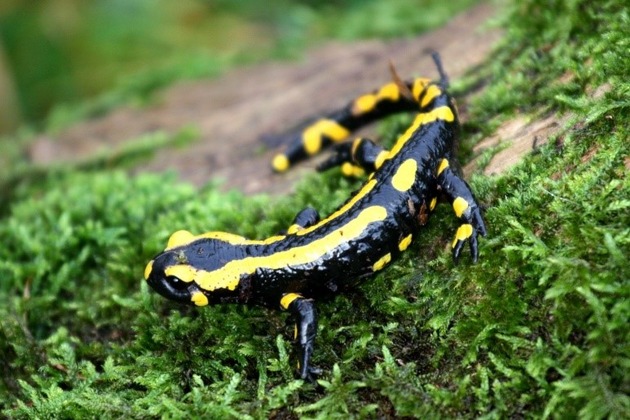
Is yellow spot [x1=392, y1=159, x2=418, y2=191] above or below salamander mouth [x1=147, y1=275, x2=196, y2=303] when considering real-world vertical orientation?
above

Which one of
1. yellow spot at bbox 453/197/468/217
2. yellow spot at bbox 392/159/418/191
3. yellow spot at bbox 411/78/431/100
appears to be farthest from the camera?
yellow spot at bbox 411/78/431/100

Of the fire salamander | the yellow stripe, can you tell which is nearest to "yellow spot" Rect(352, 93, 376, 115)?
the fire salamander

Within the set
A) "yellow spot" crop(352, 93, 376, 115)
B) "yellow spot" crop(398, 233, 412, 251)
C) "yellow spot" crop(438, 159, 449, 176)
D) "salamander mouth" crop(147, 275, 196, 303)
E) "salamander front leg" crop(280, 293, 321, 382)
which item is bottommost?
"salamander front leg" crop(280, 293, 321, 382)

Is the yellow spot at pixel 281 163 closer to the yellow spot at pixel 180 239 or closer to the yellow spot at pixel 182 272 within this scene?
the yellow spot at pixel 180 239

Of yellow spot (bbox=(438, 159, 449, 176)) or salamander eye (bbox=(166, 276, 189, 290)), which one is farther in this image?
yellow spot (bbox=(438, 159, 449, 176))

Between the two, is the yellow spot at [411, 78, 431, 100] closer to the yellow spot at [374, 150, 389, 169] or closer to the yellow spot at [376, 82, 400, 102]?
the yellow spot at [376, 82, 400, 102]

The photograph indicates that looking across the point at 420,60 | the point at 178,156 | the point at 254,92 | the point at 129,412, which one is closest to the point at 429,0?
the point at 420,60
